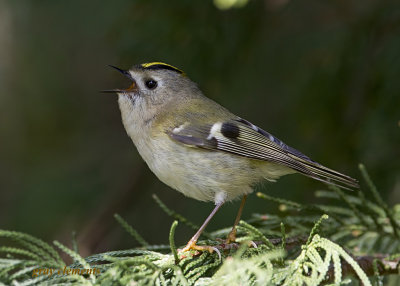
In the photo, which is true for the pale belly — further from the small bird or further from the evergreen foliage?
the evergreen foliage

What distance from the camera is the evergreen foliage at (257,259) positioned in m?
1.02

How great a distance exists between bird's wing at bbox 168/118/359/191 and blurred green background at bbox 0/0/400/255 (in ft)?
0.79

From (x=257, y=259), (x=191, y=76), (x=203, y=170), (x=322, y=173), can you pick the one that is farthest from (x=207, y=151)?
(x=257, y=259)

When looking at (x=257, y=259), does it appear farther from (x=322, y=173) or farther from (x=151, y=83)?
(x=151, y=83)

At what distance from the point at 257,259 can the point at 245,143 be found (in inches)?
28.7

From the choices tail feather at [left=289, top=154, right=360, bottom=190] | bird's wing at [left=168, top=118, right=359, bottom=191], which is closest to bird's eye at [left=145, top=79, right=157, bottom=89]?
bird's wing at [left=168, top=118, right=359, bottom=191]

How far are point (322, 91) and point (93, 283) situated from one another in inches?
52.7

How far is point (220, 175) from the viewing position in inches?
63.7

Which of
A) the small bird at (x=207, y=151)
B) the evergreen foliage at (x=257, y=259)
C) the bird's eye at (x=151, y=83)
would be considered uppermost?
the bird's eye at (x=151, y=83)

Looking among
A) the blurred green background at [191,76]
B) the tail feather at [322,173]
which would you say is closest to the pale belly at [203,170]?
the tail feather at [322,173]

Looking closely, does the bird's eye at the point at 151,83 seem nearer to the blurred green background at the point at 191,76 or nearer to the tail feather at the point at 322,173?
the blurred green background at the point at 191,76

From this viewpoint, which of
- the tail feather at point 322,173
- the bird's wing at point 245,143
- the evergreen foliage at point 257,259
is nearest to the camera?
the evergreen foliage at point 257,259

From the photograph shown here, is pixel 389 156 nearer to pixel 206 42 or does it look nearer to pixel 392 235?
pixel 392 235

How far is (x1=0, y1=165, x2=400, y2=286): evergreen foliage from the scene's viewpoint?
3.36ft
